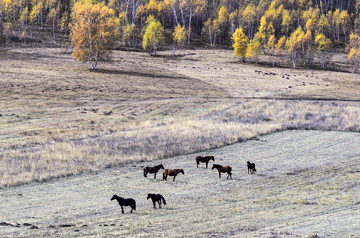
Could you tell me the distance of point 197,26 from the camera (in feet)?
560

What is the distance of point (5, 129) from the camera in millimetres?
38562

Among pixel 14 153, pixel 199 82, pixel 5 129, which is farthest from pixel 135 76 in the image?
pixel 14 153

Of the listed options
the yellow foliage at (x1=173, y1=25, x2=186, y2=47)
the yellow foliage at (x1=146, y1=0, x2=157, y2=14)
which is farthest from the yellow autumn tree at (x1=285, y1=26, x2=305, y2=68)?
the yellow foliage at (x1=146, y1=0, x2=157, y2=14)

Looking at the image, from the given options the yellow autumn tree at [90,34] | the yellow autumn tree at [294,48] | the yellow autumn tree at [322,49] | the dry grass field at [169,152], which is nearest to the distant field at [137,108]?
the dry grass field at [169,152]

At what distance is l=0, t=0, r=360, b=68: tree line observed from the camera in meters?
114

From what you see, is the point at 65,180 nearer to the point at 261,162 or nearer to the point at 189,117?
the point at 261,162

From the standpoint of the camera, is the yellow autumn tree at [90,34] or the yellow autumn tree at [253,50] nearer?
the yellow autumn tree at [90,34]

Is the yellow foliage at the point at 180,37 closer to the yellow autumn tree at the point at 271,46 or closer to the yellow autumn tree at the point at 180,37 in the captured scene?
the yellow autumn tree at the point at 180,37

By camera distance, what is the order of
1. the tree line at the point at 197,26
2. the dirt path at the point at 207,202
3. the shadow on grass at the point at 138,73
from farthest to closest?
the tree line at the point at 197,26 < the shadow on grass at the point at 138,73 < the dirt path at the point at 207,202

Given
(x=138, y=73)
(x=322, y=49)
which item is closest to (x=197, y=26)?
(x=322, y=49)

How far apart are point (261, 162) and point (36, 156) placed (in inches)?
576

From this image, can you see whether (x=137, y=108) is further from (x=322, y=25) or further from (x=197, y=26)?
(x=322, y=25)

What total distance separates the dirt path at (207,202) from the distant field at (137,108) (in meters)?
3.33

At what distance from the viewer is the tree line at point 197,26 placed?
114500 millimetres
